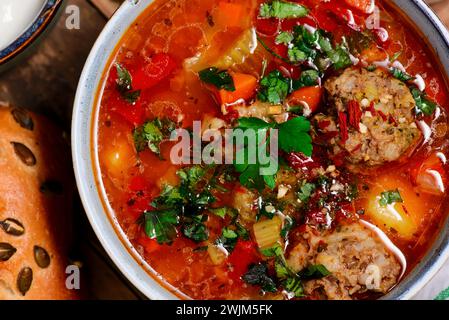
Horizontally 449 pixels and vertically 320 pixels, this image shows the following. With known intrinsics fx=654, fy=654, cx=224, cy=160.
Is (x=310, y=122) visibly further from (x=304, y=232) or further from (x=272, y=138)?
(x=304, y=232)

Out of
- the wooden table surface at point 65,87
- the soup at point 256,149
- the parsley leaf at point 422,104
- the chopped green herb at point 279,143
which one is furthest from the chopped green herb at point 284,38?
the wooden table surface at point 65,87

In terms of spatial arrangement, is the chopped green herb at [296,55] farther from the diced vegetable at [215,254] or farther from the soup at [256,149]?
the diced vegetable at [215,254]

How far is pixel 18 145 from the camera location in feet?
12.0

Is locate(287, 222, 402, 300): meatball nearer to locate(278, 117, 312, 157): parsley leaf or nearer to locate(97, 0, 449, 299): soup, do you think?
locate(97, 0, 449, 299): soup

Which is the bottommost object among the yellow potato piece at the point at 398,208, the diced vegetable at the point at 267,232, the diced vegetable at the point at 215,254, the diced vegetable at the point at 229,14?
the yellow potato piece at the point at 398,208

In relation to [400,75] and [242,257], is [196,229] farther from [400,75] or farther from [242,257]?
[400,75]

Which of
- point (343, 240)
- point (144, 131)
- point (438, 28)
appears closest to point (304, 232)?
point (343, 240)

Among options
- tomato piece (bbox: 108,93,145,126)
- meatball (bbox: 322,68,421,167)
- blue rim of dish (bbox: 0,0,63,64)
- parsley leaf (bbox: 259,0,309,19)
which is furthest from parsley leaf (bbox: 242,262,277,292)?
blue rim of dish (bbox: 0,0,63,64)

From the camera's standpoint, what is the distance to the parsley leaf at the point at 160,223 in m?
3.44

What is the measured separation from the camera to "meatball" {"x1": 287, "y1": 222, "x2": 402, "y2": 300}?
3309mm

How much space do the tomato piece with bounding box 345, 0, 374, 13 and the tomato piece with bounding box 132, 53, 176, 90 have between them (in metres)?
0.98

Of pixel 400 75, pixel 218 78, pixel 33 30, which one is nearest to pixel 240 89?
pixel 218 78

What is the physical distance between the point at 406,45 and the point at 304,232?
44.4 inches

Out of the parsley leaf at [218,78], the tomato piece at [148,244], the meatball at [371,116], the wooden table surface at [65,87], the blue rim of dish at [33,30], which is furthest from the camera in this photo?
the wooden table surface at [65,87]
